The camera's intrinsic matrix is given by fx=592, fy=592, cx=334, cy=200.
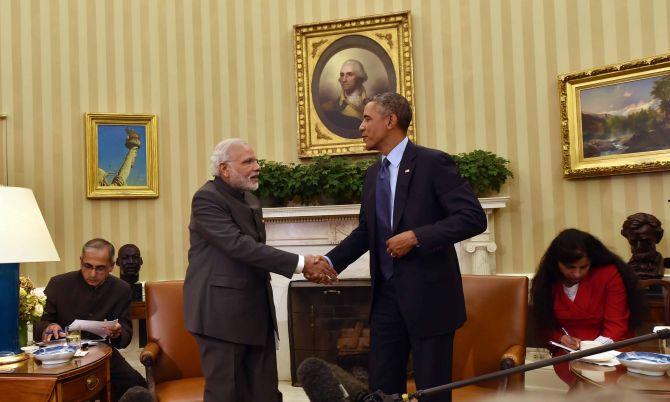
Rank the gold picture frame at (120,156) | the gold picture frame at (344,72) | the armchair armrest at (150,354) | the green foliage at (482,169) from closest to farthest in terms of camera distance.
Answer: the armchair armrest at (150,354), the green foliage at (482,169), the gold picture frame at (344,72), the gold picture frame at (120,156)

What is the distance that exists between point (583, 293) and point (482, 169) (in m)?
1.78

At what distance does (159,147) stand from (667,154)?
4.29m

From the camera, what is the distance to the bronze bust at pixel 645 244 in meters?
4.05

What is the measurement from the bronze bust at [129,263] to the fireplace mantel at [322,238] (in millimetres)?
1141

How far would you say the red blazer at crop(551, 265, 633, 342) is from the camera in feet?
9.77

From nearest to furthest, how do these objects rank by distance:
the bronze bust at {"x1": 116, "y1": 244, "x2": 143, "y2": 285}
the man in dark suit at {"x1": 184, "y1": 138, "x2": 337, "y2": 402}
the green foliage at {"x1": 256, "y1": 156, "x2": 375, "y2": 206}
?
1. the man in dark suit at {"x1": 184, "y1": 138, "x2": 337, "y2": 402}
2. the green foliage at {"x1": 256, "y1": 156, "x2": 375, "y2": 206}
3. the bronze bust at {"x1": 116, "y1": 244, "x2": 143, "y2": 285}

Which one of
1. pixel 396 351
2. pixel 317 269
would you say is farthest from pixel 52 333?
pixel 396 351

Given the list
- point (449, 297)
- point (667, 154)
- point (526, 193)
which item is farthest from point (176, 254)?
→ point (667, 154)

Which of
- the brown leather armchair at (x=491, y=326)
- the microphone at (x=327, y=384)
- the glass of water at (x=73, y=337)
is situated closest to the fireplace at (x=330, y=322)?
the brown leather armchair at (x=491, y=326)

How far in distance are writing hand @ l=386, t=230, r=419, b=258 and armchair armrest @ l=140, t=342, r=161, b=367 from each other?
1627mm

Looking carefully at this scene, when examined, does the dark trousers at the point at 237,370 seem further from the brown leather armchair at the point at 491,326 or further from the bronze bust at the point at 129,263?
the bronze bust at the point at 129,263

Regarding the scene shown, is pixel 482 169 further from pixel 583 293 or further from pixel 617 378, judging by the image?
pixel 617 378

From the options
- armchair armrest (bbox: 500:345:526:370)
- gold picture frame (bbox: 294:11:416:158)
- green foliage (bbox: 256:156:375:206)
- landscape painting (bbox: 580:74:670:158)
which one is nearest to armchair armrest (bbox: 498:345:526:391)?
armchair armrest (bbox: 500:345:526:370)

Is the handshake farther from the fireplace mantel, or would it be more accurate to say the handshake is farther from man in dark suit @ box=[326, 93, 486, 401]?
the fireplace mantel
